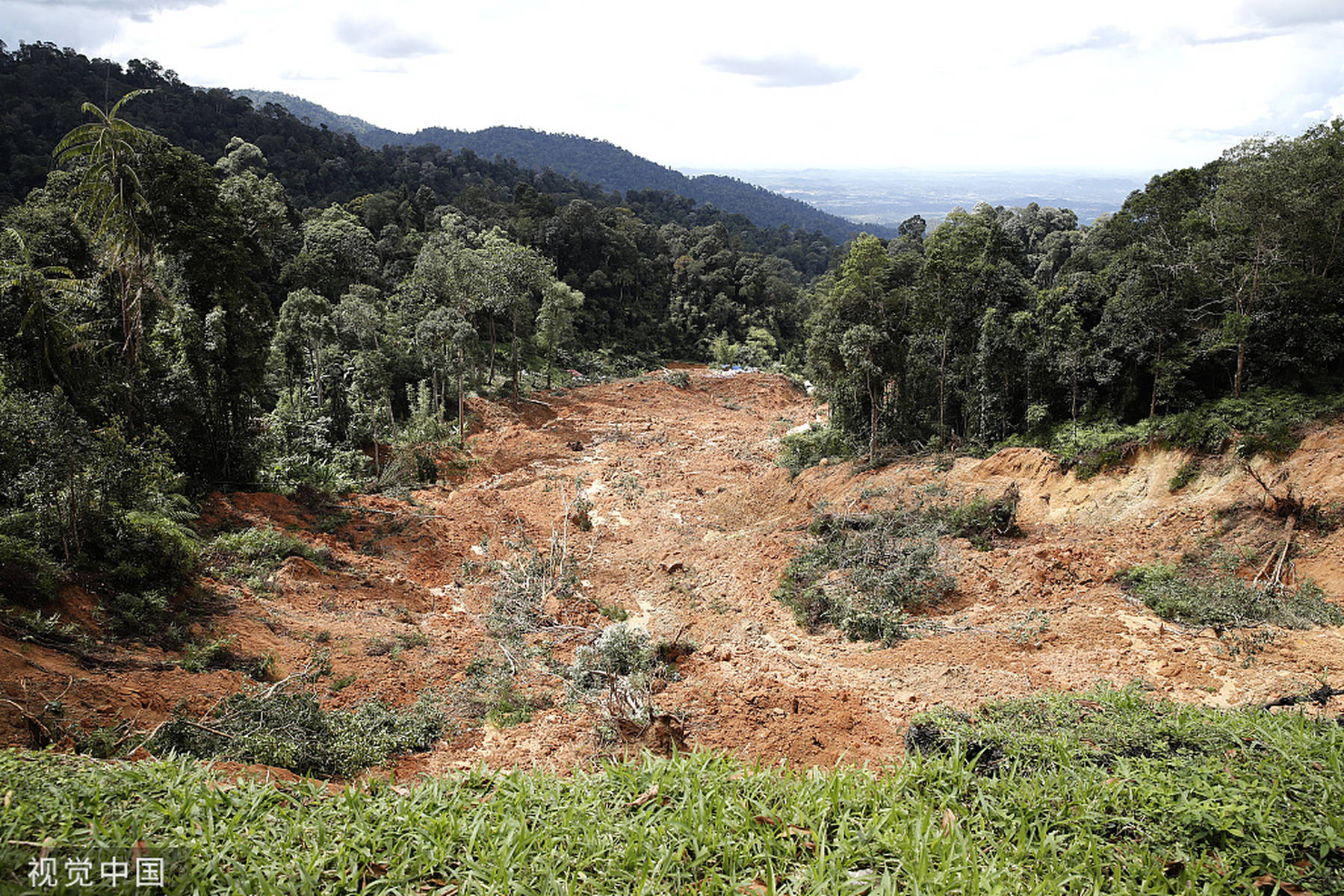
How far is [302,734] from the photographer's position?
5.59 meters

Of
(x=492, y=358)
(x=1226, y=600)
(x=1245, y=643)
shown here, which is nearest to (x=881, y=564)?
(x=1226, y=600)

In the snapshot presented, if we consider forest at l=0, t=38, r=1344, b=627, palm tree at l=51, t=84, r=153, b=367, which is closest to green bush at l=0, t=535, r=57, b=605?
forest at l=0, t=38, r=1344, b=627

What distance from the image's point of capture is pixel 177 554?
8.26m

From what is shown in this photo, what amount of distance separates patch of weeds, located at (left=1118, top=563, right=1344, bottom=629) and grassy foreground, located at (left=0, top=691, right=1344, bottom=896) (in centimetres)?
455

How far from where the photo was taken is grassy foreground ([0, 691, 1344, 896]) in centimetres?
279

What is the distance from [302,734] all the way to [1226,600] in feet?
32.5

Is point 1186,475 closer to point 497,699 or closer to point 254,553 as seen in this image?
point 497,699

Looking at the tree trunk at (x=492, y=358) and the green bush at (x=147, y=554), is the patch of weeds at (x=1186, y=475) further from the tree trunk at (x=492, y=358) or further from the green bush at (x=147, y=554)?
the tree trunk at (x=492, y=358)

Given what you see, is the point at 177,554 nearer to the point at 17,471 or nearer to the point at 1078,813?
the point at 17,471

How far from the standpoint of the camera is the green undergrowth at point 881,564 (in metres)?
9.25

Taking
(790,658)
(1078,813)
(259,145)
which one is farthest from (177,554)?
(259,145)

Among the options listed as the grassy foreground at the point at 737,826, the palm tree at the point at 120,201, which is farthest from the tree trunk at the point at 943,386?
the palm tree at the point at 120,201

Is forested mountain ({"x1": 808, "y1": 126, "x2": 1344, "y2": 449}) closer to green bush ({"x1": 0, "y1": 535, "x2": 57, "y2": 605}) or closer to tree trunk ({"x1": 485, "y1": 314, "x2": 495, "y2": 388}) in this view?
tree trunk ({"x1": 485, "y1": 314, "x2": 495, "y2": 388})

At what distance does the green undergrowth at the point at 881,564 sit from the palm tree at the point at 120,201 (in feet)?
34.7
